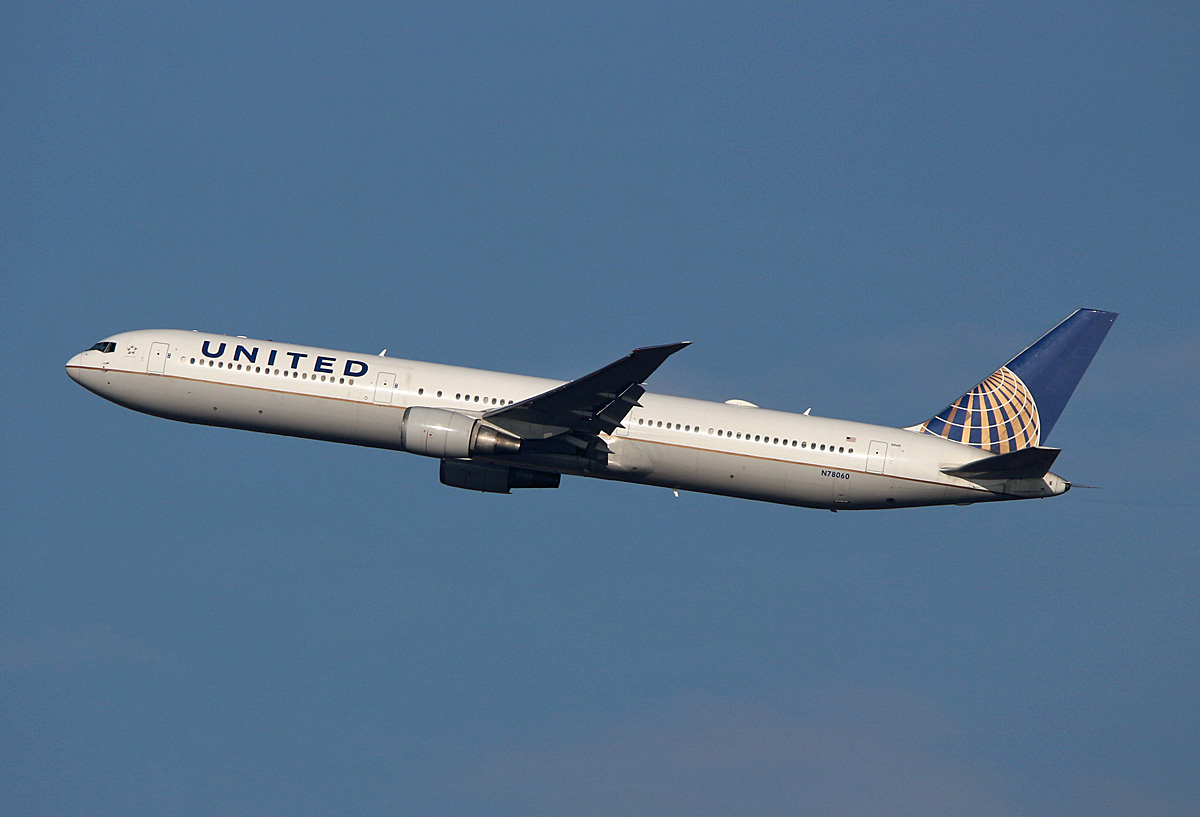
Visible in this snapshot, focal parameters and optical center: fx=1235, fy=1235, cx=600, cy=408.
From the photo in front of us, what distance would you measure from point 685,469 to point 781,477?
3241mm

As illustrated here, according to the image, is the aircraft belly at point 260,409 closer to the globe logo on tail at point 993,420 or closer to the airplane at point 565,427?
Answer: the airplane at point 565,427

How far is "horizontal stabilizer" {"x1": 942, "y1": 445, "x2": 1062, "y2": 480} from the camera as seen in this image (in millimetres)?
39344

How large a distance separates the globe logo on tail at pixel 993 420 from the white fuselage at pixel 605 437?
1.52 meters

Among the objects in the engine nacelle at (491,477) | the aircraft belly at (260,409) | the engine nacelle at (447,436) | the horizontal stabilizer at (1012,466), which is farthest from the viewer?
the engine nacelle at (491,477)

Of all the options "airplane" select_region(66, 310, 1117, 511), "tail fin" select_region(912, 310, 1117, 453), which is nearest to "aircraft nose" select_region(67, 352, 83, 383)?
"airplane" select_region(66, 310, 1117, 511)

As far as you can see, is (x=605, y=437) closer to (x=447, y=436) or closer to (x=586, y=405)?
(x=586, y=405)

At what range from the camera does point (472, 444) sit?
40.6m

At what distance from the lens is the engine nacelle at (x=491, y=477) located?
143 ft

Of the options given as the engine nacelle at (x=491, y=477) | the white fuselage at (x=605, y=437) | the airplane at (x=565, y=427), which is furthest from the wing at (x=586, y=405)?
the engine nacelle at (x=491, y=477)

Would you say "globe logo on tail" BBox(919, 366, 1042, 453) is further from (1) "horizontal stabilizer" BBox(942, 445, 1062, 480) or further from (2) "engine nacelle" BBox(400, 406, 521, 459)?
(2) "engine nacelle" BBox(400, 406, 521, 459)

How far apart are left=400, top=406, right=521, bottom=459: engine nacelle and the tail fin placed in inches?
626

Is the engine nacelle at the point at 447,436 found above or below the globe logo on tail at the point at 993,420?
below

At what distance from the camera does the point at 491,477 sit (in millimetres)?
43656

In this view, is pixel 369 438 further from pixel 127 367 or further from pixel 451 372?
pixel 127 367
